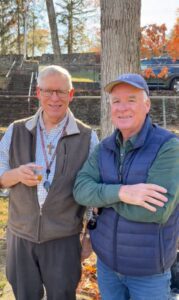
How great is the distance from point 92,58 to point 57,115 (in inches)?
875

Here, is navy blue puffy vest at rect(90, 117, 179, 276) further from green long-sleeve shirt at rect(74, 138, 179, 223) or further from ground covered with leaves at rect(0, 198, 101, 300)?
ground covered with leaves at rect(0, 198, 101, 300)

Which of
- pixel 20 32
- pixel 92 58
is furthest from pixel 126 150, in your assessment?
pixel 20 32

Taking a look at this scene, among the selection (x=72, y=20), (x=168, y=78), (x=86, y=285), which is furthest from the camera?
(x=72, y=20)

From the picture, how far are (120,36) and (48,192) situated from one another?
1794 mm

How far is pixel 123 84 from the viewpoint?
7.77ft

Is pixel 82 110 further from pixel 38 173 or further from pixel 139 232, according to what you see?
pixel 139 232

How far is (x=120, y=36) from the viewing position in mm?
3777

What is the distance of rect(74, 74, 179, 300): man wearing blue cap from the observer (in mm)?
2193

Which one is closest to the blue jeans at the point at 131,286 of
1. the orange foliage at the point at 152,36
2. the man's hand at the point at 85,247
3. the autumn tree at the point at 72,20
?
the man's hand at the point at 85,247

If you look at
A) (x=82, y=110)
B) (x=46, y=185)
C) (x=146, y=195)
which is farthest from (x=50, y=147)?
(x=82, y=110)

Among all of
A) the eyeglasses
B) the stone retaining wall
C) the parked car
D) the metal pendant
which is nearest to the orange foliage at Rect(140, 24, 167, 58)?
the stone retaining wall

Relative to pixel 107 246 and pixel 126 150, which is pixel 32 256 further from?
pixel 126 150

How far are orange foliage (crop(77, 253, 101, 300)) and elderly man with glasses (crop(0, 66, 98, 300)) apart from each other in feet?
2.25

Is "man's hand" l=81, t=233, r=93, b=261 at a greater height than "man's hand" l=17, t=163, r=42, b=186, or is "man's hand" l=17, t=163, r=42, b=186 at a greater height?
"man's hand" l=17, t=163, r=42, b=186
